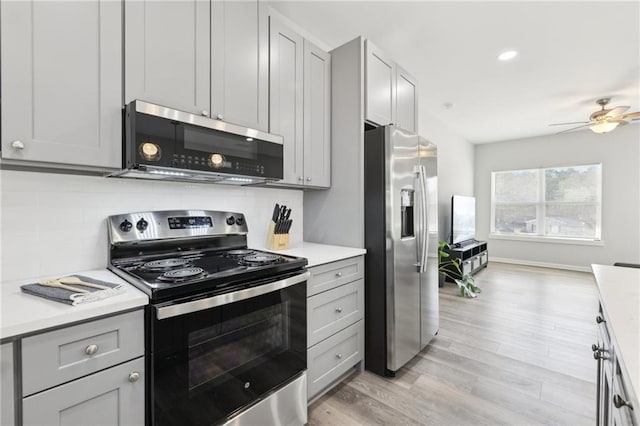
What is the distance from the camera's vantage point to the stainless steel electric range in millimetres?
1071

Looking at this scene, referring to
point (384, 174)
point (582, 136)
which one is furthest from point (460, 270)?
point (582, 136)

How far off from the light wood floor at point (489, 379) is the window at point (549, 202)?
124 inches

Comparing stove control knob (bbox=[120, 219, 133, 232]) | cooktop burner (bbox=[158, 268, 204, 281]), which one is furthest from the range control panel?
cooktop burner (bbox=[158, 268, 204, 281])

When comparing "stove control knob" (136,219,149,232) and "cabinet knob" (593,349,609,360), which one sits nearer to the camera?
"cabinet knob" (593,349,609,360)

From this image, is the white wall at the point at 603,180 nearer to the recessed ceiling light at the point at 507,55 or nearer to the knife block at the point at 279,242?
the recessed ceiling light at the point at 507,55

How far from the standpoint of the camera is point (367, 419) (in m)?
1.70

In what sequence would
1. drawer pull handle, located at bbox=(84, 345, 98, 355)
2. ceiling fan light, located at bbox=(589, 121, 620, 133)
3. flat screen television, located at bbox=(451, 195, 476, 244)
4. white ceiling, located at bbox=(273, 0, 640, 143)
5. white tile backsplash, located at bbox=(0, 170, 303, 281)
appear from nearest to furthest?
drawer pull handle, located at bbox=(84, 345, 98, 355) < white tile backsplash, located at bbox=(0, 170, 303, 281) < white ceiling, located at bbox=(273, 0, 640, 143) < ceiling fan light, located at bbox=(589, 121, 620, 133) < flat screen television, located at bbox=(451, 195, 476, 244)

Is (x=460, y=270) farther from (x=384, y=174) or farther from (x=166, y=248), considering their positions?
(x=166, y=248)

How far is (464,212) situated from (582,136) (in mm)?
2907

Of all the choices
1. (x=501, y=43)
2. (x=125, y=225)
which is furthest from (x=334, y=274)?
(x=501, y=43)

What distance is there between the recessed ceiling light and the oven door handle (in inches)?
126

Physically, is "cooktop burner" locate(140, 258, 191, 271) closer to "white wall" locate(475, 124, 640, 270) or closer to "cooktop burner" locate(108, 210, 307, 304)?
"cooktop burner" locate(108, 210, 307, 304)

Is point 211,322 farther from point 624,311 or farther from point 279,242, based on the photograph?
point 624,311

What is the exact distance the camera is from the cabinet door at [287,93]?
1.95 metres
